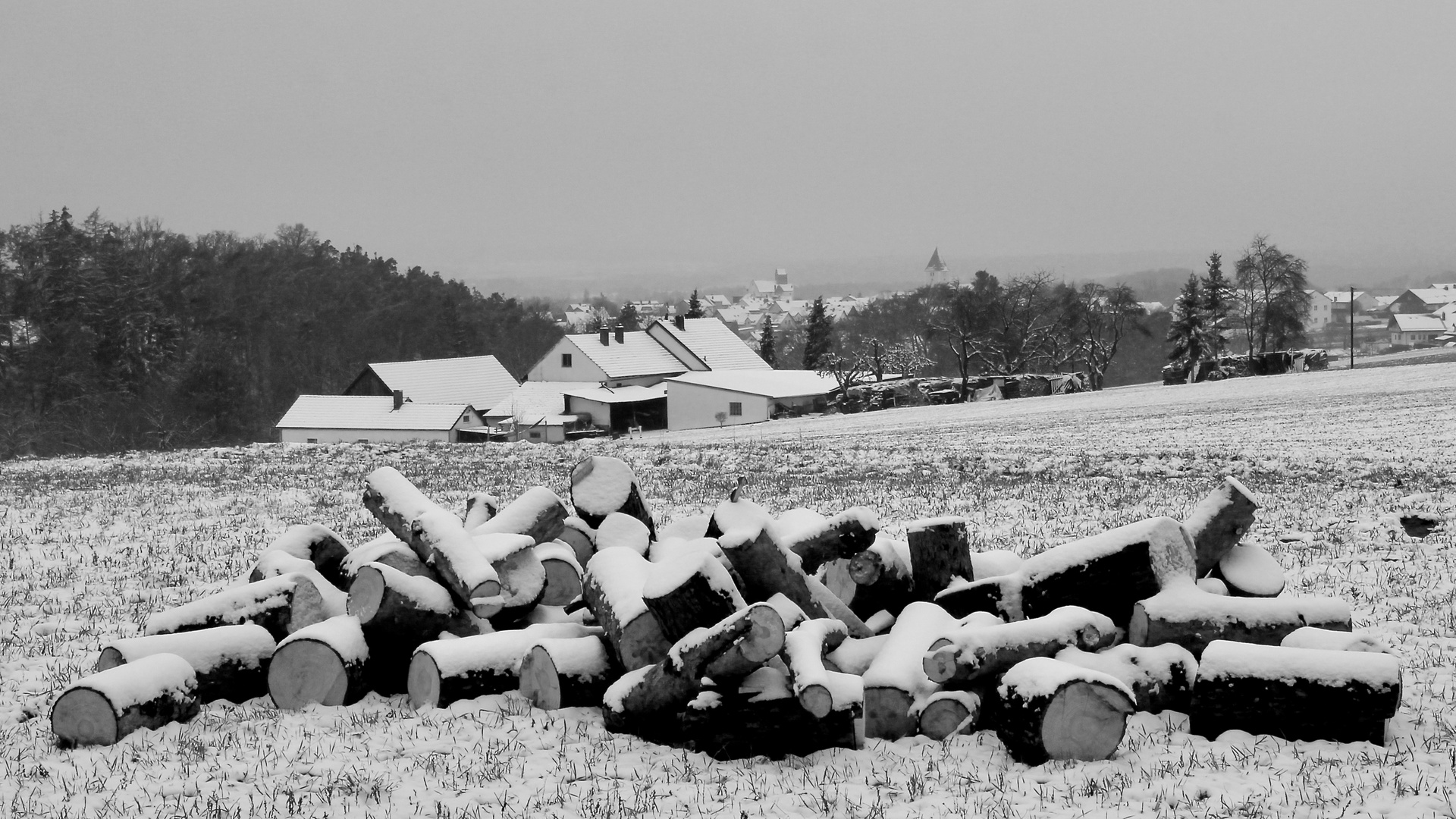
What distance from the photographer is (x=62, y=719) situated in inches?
212

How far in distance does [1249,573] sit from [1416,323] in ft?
571

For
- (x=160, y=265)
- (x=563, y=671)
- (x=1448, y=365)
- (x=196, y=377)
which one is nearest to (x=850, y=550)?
(x=563, y=671)

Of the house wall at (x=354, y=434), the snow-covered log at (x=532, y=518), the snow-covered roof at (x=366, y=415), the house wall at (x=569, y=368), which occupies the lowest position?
the house wall at (x=354, y=434)

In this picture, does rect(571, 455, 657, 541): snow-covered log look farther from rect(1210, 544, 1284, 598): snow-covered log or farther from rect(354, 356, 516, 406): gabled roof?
rect(354, 356, 516, 406): gabled roof

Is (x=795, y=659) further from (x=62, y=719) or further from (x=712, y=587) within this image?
(x=62, y=719)

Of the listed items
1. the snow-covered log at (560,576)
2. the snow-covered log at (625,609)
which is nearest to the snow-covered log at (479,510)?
the snow-covered log at (560,576)

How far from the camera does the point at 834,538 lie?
6.77m

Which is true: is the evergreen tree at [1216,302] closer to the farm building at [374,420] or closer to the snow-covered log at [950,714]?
the farm building at [374,420]

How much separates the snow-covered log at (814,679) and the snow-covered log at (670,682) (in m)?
0.26

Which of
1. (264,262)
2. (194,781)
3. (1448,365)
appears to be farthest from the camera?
(264,262)

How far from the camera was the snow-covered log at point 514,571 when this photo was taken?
667cm

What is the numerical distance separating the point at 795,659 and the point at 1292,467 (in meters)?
13.5

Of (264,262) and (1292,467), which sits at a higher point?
(264,262)

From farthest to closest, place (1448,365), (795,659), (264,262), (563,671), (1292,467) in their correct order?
(264,262) → (1448,365) → (1292,467) → (563,671) → (795,659)
